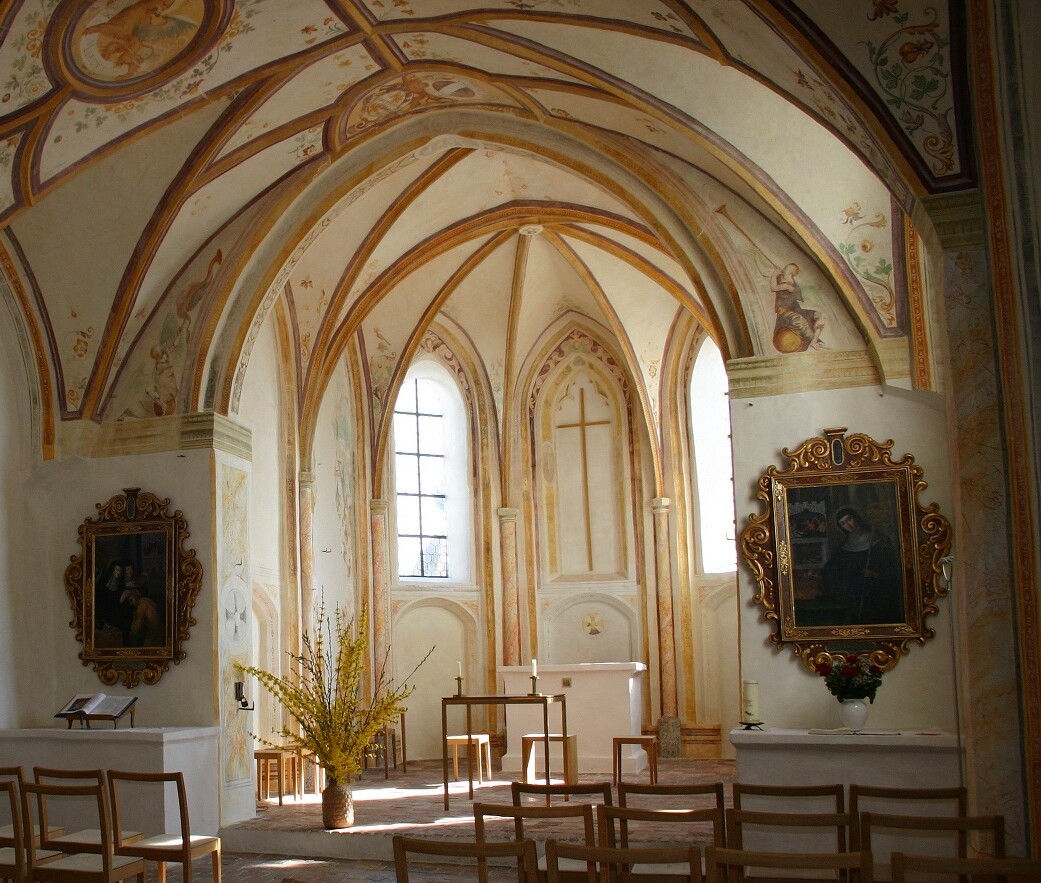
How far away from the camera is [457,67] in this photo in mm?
11148

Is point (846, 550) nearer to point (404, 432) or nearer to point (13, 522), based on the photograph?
point (13, 522)

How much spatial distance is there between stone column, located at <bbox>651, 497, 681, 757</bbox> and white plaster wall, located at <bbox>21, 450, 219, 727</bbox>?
25.1 feet

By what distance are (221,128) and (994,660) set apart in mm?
8473

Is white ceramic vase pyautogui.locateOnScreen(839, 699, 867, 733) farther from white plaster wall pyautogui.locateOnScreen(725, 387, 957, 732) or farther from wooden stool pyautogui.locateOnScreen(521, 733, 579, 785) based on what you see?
wooden stool pyautogui.locateOnScreen(521, 733, 579, 785)

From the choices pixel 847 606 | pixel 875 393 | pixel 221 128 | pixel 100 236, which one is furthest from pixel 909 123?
pixel 100 236

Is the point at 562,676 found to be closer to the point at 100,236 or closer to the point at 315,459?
the point at 315,459

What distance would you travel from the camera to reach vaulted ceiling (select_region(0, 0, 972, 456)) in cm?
842

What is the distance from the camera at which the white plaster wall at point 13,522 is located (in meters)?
12.4

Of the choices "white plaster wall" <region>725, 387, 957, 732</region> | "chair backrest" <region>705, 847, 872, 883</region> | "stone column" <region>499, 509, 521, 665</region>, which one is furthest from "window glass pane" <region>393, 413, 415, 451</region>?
"chair backrest" <region>705, 847, 872, 883</region>

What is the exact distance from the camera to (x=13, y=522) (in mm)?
12578

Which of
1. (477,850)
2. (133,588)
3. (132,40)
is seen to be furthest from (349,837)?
(132,40)

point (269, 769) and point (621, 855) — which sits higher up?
point (621, 855)

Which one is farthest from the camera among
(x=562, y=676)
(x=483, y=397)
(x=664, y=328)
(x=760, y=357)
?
(x=483, y=397)

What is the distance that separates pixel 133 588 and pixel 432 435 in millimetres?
7339
